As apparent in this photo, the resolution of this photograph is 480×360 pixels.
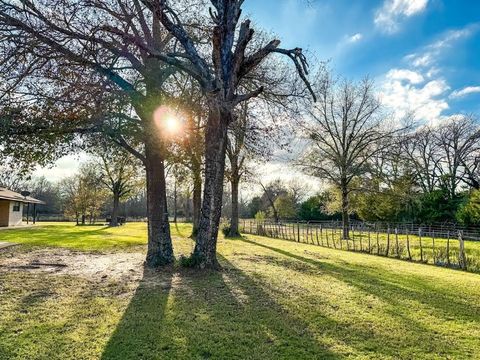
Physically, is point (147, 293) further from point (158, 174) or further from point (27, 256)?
point (27, 256)

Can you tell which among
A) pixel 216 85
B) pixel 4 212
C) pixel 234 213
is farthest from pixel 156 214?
pixel 4 212

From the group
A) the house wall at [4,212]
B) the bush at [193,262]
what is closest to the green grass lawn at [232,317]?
the bush at [193,262]

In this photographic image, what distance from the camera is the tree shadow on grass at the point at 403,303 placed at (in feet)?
13.0

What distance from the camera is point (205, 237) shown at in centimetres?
802

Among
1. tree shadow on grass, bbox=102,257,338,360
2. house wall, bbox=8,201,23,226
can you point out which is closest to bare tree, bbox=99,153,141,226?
house wall, bbox=8,201,23,226

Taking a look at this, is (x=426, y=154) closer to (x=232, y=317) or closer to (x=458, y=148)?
(x=458, y=148)

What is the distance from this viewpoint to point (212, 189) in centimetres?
795

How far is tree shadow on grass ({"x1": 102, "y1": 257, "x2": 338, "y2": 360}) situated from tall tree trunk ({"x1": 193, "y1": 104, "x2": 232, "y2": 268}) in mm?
1560

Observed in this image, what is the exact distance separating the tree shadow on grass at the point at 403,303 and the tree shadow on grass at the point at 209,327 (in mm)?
762

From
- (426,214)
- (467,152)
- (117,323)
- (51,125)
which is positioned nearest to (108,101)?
(51,125)

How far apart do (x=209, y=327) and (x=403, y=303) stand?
11.8ft

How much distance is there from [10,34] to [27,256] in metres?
6.60

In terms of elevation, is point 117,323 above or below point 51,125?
below

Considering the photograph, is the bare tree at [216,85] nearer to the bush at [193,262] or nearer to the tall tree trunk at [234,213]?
the bush at [193,262]
